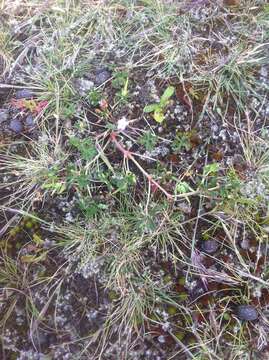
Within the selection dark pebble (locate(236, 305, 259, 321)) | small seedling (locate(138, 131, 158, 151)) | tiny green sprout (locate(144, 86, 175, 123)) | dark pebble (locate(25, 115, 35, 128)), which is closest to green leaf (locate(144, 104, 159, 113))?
tiny green sprout (locate(144, 86, 175, 123))

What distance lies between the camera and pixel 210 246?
2.39m

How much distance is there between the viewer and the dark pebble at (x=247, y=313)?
2312 millimetres

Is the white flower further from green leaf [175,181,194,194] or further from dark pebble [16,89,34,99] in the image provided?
dark pebble [16,89,34,99]

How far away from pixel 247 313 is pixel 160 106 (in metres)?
1.22

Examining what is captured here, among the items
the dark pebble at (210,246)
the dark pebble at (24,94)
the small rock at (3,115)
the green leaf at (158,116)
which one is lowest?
the dark pebble at (210,246)

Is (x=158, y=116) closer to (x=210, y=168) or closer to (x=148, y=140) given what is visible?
(x=148, y=140)

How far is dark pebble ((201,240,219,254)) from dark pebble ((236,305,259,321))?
1.07ft

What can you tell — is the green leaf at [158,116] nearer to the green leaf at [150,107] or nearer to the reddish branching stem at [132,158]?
the green leaf at [150,107]

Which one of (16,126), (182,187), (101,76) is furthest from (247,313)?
(16,126)

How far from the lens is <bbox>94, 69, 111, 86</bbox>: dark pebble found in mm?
2580

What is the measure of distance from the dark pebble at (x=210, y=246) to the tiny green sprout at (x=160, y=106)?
0.73 metres

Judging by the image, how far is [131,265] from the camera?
2393 mm

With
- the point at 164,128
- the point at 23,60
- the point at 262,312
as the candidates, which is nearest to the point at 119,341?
the point at 262,312

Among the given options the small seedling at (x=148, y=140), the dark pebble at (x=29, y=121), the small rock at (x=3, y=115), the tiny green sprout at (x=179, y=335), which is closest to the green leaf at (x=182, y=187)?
the small seedling at (x=148, y=140)
